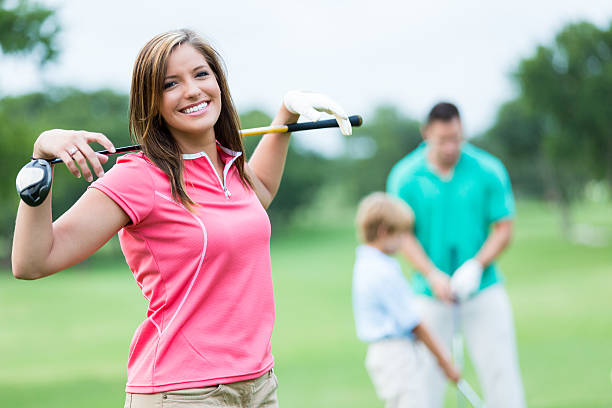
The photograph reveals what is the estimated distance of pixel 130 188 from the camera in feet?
5.97

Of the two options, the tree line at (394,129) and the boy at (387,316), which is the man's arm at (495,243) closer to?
the boy at (387,316)

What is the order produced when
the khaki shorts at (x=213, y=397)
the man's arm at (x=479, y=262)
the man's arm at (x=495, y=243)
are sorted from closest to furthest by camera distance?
the khaki shorts at (x=213, y=397) → the man's arm at (x=479, y=262) → the man's arm at (x=495, y=243)

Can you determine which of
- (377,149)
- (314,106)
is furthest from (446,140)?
(377,149)

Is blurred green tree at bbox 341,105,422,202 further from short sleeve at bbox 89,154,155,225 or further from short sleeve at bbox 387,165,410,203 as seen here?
short sleeve at bbox 89,154,155,225

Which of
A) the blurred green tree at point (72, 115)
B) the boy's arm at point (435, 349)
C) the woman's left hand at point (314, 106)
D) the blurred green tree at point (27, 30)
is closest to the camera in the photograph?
the woman's left hand at point (314, 106)

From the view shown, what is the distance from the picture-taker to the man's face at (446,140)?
4543 mm

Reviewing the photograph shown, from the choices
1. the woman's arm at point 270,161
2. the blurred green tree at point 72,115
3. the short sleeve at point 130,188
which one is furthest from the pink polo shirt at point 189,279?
the blurred green tree at point 72,115

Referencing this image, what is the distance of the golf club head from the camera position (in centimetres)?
163

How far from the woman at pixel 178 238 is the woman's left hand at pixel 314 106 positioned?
41 cm

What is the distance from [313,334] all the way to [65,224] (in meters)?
10.2

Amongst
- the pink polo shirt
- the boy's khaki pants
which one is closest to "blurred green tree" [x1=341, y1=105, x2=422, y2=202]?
the boy's khaki pants

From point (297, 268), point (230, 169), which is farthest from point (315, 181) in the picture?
point (230, 169)

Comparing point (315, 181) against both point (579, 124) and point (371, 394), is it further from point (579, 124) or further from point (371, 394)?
point (371, 394)

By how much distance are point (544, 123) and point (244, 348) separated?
23.8 meters
